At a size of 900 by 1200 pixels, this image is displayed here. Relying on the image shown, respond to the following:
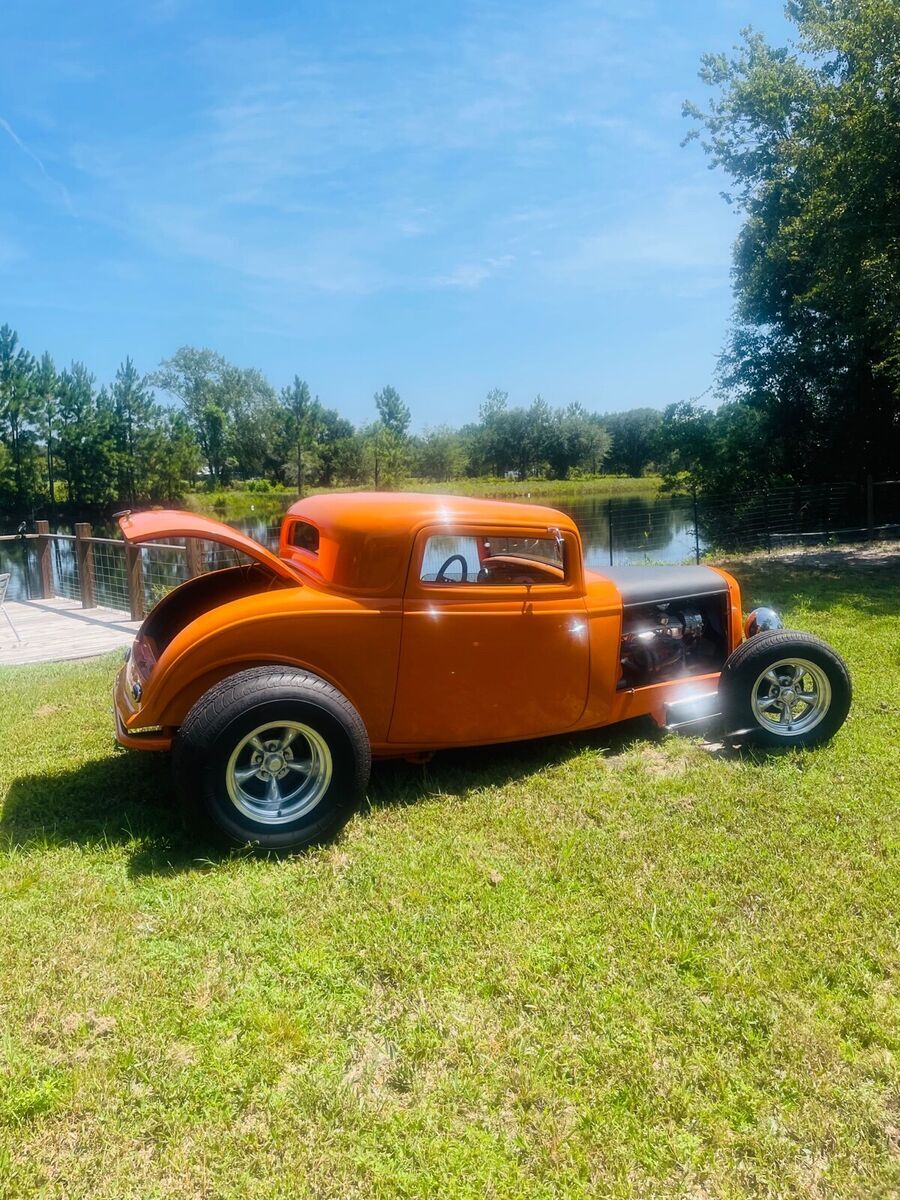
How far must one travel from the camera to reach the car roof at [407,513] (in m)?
3.56

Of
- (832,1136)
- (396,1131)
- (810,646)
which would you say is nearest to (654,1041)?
(832,1136)

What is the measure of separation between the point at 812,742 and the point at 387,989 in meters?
3.00

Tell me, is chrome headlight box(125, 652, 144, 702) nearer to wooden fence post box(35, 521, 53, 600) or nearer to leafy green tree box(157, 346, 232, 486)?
wooden fence post box(35, 521, 53, 600)

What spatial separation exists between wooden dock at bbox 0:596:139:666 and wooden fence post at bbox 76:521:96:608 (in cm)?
17

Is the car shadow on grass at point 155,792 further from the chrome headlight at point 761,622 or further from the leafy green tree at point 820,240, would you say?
the leafy green tree at point 820,240

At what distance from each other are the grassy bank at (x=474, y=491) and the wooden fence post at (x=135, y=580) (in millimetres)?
31761

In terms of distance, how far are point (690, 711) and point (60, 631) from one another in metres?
7.59

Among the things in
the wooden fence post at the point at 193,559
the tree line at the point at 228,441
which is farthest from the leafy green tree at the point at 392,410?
the wooden fence post at the point at 193,559

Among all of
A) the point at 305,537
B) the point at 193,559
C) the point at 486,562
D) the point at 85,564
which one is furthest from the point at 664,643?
the point at 85,564

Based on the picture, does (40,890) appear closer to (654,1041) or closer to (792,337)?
(654,1041)

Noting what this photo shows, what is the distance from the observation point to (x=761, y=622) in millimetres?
4660

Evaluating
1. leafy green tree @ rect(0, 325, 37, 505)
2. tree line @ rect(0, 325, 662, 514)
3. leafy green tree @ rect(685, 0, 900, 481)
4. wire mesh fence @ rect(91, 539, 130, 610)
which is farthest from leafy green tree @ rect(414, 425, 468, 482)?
wire mesh fence @ rect(91, 539, 130, 610)

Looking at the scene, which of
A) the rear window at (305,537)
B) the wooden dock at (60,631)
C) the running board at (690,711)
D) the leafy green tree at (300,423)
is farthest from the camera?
the leafy green tree at (300,423)

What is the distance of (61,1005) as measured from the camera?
2.30 metres
